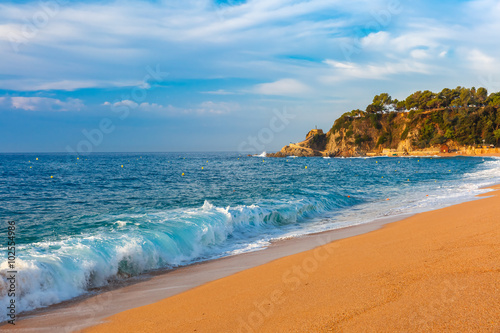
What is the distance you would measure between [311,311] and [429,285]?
188 centimetres

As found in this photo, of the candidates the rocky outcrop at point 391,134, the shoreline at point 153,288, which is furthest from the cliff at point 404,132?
Answer: the shoreline at point 153,288

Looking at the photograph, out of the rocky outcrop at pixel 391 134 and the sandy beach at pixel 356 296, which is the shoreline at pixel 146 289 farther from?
the rocky outcrop at pixel 391 134

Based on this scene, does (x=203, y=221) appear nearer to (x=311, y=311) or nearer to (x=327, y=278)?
(x=327, y=278)

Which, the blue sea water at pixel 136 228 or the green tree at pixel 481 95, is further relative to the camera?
the green tree at pixel 481 95

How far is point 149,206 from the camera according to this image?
56.1 ft

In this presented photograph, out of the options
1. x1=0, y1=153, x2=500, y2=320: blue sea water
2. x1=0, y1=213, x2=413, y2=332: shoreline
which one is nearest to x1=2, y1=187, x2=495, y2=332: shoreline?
x1=0, y1=213, x2=413, y2=332: shoreline

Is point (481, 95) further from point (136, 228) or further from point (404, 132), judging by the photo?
point (136, 228)

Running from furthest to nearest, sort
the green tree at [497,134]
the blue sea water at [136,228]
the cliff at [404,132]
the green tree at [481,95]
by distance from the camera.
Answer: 1. the green tree at [481,95]
2. the cliff at [404,132]
3. the green tree at [497,134]
4. the blue sea water at [136,228]

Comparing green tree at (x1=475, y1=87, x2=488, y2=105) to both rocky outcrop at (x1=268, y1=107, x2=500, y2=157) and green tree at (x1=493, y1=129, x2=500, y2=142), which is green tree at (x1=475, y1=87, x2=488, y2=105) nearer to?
rocky outcrop at (x1=268, y1=107, x2=500, y2=157)

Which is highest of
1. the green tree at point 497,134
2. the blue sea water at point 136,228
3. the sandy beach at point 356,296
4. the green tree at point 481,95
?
the green tree at point 481,95

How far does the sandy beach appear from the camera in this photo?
3883 millimetres

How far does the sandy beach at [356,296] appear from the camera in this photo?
12.7 feet

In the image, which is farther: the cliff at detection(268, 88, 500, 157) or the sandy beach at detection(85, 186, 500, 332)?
the cliff at detection(268, 88, 500, 157)

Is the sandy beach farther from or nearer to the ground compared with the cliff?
nearer to the ground
